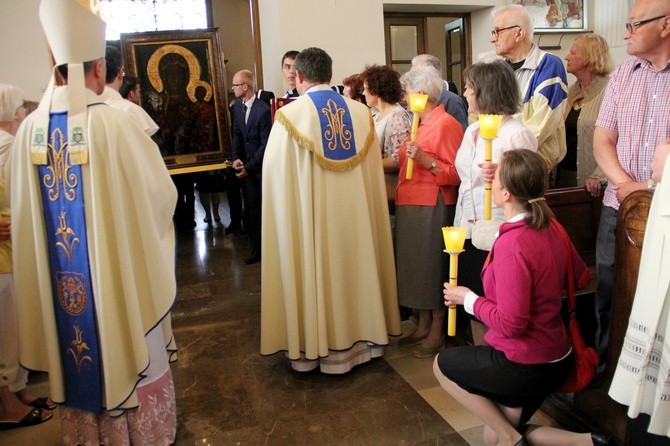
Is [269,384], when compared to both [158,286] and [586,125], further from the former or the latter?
[586,125]

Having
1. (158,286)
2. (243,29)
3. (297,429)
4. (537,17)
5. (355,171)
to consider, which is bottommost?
(297,429)

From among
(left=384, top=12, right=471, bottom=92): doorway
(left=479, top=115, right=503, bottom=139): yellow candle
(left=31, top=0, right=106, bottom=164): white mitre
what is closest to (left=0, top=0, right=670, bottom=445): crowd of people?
(left=31, top=0, right=106, bottom=164): white mitre

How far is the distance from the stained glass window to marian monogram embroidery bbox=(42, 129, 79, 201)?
7.59m

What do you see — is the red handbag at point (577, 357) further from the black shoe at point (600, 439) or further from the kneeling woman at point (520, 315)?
the black shoe at point (600, 439)

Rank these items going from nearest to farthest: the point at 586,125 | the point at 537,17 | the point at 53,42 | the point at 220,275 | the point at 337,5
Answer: the point at 53,42, the point at 586,125, the point at 220,275, the point at 337,5, the point at 537,17

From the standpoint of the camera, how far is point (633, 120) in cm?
254

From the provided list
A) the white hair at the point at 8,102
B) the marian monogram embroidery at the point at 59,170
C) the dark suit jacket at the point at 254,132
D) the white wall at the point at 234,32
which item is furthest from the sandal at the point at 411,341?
the white wall at the point at 234,32

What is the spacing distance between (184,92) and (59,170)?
5.00 m

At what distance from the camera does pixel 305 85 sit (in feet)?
10.8

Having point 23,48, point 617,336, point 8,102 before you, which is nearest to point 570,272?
point 617,336

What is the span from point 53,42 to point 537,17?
696cm

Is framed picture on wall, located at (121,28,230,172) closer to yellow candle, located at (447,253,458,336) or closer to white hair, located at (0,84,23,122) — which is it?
white hair, located at (0,84,23,122)

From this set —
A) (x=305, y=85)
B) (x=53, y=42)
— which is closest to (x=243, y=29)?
(x=305, y=85)

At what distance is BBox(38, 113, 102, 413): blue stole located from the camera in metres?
2.32
